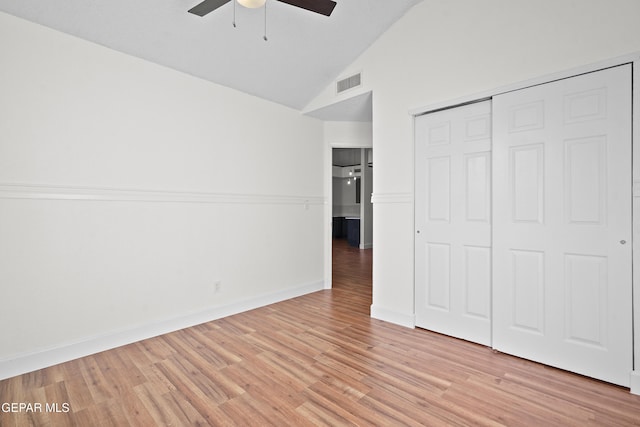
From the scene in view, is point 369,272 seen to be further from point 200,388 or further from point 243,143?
point 200,388

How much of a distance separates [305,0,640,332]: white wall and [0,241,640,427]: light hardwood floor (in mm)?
846

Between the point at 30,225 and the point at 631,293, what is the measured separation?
4.37 metres

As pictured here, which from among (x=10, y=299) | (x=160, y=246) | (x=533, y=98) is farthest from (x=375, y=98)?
(x=10, y=299)

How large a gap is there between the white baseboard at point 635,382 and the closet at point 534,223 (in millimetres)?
Answer: 42

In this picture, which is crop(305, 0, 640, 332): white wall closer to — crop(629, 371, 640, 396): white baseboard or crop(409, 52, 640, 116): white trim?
crop(409, 52, 640, 116): white trim

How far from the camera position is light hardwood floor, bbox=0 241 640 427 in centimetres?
175

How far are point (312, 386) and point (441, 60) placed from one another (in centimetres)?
309

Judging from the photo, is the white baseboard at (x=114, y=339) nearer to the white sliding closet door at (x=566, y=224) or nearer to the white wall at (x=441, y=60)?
the white wall at (x=441, y=60)

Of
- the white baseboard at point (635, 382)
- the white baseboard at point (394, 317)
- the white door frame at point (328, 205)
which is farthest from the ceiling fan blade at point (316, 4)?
the white baseboard at point (635, 382)

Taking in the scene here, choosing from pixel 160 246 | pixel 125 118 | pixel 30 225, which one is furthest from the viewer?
pixel 160 246

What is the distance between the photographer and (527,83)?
240 cm

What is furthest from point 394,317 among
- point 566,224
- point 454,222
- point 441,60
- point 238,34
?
point 238,34

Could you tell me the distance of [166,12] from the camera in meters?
2.52

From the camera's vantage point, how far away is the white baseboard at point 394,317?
10.2 feet
